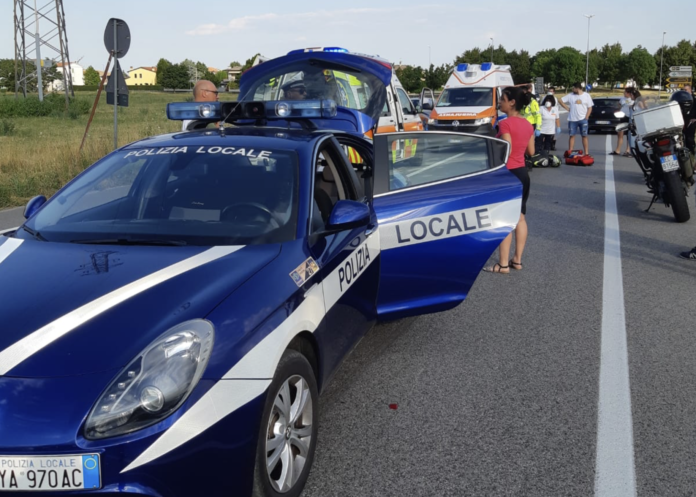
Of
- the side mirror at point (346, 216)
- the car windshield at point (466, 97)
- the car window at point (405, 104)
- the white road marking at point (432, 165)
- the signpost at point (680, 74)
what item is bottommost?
the side mirror at point (346, 216)

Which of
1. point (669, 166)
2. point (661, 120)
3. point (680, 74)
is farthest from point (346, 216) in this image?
point (680, 74)

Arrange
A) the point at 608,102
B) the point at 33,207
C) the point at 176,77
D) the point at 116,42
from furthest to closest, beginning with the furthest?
the point at 176,77
the point at 608,102
the point at 116,42
the point at 33,207

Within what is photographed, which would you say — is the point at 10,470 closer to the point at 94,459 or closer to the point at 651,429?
the point at 94,459

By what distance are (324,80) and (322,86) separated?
0.26 ft

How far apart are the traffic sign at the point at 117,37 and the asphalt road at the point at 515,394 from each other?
7.92 m

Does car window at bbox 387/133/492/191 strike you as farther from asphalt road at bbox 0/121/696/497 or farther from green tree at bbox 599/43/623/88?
green tree at bbox 599/43/623/88

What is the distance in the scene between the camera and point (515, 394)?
173 inches

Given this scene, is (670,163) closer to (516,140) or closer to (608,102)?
(516,140)

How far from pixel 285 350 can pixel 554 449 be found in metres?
1.51

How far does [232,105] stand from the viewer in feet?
17.2

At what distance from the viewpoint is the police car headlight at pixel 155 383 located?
2463 mm

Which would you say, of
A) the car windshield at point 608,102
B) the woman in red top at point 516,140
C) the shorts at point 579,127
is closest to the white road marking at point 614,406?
the woman in red top at point 516,140

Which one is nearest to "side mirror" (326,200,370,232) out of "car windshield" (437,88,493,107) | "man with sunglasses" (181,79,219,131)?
"man with sunglasses" (181,79,219,131)

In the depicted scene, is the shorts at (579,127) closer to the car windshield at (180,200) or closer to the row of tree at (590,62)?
the car windshield at (180,200)
